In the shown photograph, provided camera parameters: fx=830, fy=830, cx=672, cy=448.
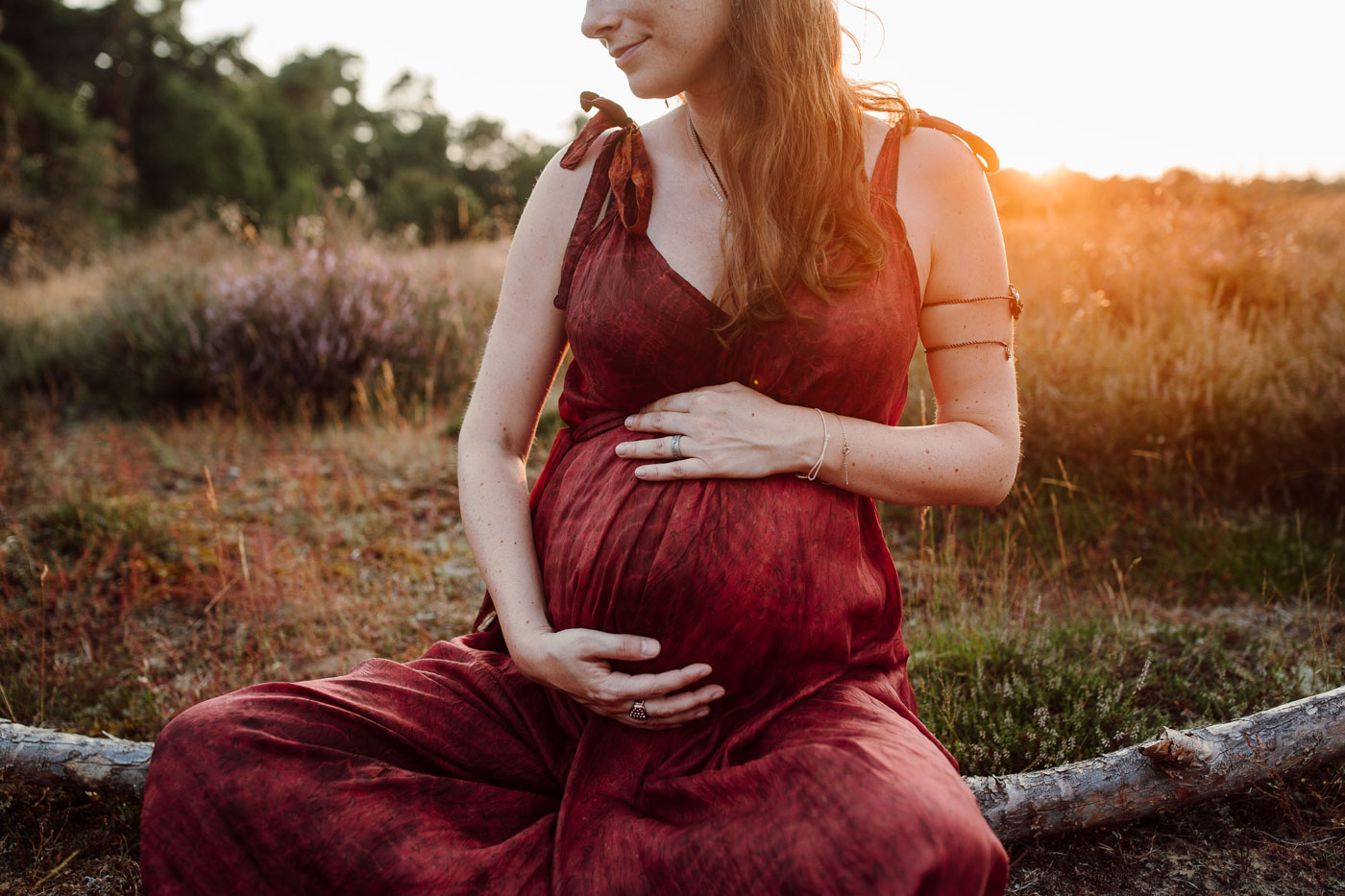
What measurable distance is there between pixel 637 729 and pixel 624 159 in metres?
1.13

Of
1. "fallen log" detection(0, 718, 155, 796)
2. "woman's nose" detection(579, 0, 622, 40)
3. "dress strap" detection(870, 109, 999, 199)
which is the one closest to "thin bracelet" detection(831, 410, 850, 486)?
"dress strap" detection(870, 109, 999, 199)

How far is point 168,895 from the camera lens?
1.30 m

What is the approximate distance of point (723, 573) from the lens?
141cm

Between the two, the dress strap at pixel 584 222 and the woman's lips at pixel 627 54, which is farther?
the dress strap at pixel 584 222

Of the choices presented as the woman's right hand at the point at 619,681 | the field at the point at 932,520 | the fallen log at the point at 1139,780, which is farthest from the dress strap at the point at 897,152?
the field at the point at 932,520

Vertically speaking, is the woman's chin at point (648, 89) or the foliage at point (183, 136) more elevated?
the foliage at point (183, 136)

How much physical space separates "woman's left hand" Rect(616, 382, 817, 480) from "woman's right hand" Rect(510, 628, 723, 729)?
309 millimetres

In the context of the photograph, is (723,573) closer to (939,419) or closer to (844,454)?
(844,454)

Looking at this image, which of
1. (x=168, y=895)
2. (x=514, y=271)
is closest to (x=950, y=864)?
(x=168, y=895)

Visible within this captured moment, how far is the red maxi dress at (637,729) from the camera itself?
1155 millimetres

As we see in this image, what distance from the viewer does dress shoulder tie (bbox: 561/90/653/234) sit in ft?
5.45

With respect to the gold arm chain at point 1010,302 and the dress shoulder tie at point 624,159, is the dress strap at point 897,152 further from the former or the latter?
the dress shoulder tie at point 624,159

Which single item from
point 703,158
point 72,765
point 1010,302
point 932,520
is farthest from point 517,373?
point 932,520

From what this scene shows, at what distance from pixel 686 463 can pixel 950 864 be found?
0.73 meters
